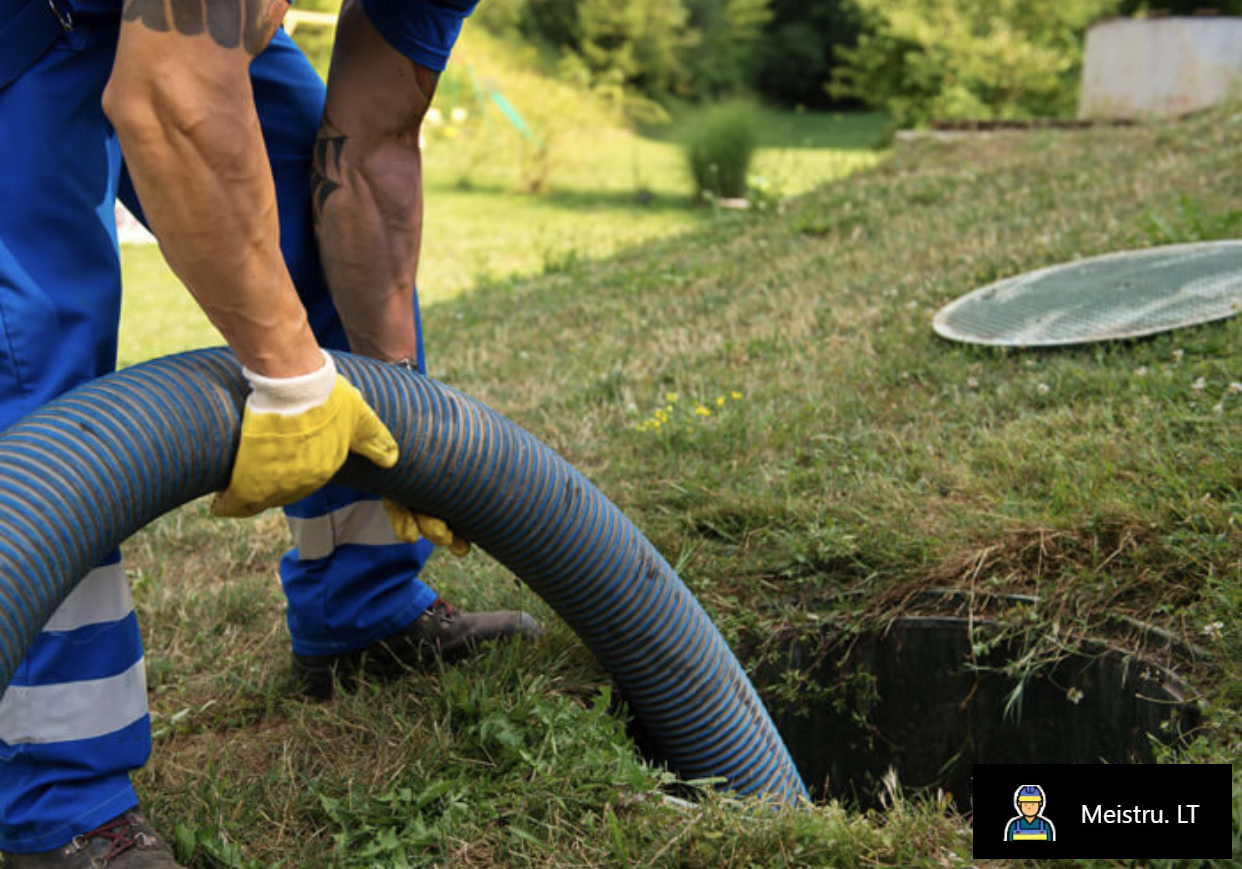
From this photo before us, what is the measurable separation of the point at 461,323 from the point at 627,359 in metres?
1.49

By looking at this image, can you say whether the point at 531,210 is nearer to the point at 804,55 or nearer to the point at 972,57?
the point at 972,57

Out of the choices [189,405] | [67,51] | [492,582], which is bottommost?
[492,582]

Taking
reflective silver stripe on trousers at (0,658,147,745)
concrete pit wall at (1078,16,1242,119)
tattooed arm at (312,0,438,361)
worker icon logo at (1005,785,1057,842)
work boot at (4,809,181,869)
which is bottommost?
work boot at (4,809,181,869)

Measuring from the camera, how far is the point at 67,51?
168cm

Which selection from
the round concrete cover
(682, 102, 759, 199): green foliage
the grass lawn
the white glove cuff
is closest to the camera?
the white glove cuff

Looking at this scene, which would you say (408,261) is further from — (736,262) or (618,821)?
(736,262)

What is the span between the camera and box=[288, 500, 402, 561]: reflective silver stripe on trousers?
7.38 ft

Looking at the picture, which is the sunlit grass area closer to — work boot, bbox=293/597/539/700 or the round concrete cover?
the round concrete cover

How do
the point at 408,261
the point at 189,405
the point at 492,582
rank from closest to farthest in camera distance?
the point at 189,405 → the point at 408,261 → the point at 492,582

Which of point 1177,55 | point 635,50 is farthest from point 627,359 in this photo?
point 635,50

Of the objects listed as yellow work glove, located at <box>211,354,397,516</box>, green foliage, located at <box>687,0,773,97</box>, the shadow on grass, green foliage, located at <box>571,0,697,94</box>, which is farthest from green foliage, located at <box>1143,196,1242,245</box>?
green foliage, located at <box>687,0,773,97</box>

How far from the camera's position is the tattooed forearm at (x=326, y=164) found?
2.09m

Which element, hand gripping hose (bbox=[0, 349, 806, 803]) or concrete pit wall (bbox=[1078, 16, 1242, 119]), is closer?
hand gripping hose (bbox=[0, 349, 806, 803])

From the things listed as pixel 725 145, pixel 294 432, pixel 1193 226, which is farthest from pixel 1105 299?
pixel 725 145
